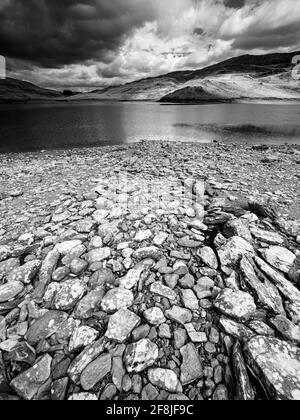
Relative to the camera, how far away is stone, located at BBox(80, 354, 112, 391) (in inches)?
94.8

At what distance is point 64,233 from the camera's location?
4.87 meters

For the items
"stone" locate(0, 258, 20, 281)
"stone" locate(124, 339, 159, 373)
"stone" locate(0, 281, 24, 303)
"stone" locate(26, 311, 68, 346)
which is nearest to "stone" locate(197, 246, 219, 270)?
"stone" locate(124, 339, 159, 373)

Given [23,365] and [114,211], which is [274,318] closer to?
[23,365]

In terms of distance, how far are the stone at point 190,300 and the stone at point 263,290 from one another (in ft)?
3.28

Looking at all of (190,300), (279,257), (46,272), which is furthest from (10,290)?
(279,257)

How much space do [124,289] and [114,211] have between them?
2.72m

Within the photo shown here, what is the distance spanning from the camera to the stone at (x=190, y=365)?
2.47 m

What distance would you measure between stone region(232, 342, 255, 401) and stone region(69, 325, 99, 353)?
191 centimetres

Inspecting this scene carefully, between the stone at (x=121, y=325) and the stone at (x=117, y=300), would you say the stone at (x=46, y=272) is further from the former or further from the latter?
the stone at (x=121, y=325)

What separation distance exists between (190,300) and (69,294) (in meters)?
2.07

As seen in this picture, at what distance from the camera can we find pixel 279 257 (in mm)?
4105
